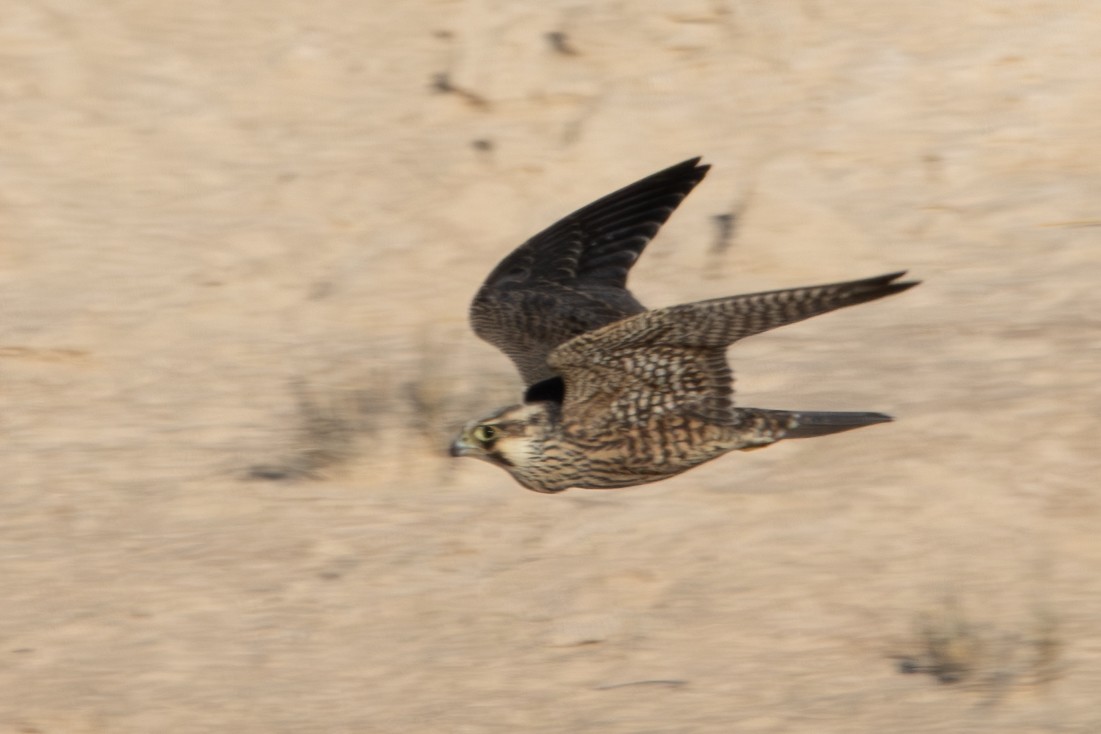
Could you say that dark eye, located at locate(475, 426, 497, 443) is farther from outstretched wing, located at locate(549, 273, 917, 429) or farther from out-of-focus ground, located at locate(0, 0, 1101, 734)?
out-of-focus ground, located at locate(0, 0, 1101, 734)

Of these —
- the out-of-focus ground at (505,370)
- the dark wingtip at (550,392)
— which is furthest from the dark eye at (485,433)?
the out-of-focus ground at (505,370)

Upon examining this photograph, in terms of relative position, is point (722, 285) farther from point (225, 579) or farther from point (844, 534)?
point (225, 579)

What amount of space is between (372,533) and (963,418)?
8.86 ft

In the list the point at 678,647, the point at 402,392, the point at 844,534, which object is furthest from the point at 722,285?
the point at 678,647

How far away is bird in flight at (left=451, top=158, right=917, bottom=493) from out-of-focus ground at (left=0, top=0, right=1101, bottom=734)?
2.66 feet

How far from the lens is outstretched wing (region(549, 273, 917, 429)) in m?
5.54

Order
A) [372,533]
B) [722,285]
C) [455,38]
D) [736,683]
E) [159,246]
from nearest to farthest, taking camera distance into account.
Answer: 1. [736,683]
2. [372,533]
3. [722,285]
4. [159,246]
5. [455,38]

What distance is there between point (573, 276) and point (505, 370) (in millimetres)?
2112

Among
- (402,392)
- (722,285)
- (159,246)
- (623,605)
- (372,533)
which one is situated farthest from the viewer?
(159,246)

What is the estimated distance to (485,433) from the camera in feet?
21.5

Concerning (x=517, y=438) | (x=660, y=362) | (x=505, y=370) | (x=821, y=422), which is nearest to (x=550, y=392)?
Result: (x=517, y=438)

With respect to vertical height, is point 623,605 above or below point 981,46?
below

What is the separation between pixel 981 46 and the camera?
37.1 ft

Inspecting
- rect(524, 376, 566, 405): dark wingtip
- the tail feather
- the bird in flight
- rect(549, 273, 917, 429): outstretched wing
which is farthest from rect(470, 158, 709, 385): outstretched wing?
the tail feather
